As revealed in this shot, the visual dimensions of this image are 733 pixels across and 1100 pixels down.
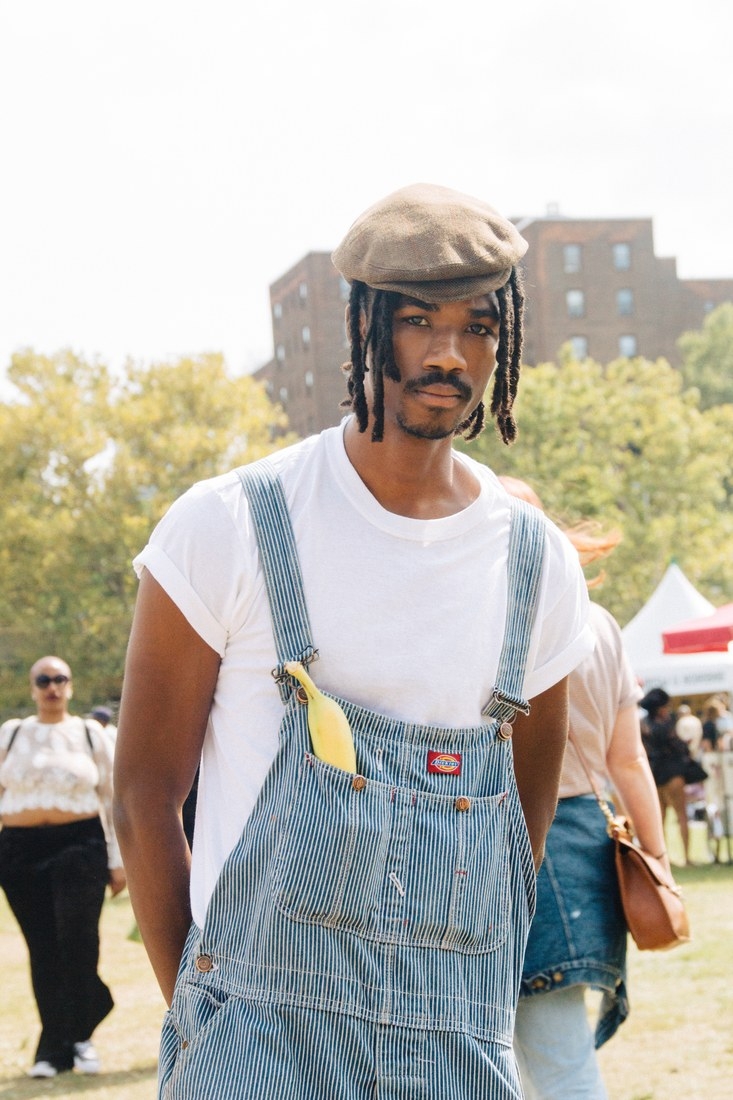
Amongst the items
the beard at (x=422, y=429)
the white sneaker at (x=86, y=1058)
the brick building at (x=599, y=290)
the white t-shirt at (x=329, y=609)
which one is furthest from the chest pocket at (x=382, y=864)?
the brick building at (x=599, y=290)

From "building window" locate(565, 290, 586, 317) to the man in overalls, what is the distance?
76.2m

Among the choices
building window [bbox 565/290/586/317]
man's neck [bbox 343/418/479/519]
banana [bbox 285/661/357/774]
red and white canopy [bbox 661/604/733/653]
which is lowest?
banana [bbox 285/661/357/774]

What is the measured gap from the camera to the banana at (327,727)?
232 cm

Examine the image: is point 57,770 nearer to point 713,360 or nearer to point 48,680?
point 48,680

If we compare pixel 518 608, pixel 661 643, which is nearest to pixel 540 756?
pixel 518 608

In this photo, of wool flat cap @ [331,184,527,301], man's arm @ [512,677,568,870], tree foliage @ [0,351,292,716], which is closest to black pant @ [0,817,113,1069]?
man's arm @ [512,677,568,870]

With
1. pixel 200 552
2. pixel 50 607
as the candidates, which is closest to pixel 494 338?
pixel 200 552

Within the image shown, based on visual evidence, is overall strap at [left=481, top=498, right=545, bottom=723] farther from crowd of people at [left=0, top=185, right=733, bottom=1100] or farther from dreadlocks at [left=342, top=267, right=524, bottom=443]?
dreadlocks at [left=342, top=267, right=524, bottom=443]

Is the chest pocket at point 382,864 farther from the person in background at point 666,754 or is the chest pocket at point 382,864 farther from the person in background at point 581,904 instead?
the person in background at point 666,754

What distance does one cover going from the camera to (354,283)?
2.64 metres

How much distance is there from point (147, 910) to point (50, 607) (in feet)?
144

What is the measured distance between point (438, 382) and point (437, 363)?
31 mm

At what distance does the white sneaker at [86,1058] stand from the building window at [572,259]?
235ft

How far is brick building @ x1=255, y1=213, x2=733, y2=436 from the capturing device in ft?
254
